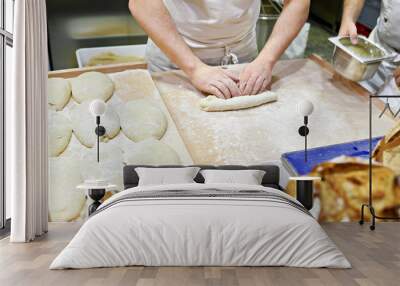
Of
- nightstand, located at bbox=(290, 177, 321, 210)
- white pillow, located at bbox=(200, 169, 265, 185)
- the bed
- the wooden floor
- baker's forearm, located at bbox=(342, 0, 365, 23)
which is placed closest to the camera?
the wooden floor

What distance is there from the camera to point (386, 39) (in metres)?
5.72

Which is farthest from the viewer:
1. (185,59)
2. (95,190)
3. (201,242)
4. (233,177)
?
(185,59)

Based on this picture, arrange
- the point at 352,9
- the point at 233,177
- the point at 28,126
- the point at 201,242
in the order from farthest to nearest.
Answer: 1. the point at 352,9
2. the point at 233,177
3. the point at 28,126
4. the point at 201,242

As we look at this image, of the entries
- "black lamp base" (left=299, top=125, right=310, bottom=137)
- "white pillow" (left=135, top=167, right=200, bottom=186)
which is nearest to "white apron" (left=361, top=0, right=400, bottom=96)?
"black lamp base" (left=299, top=125, right=310, bottom=137)

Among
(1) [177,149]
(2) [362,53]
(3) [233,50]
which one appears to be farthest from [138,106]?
(2) [362,53]

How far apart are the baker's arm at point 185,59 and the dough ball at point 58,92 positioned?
3.15 feet

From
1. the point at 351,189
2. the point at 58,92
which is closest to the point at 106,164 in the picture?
the point at 58,92

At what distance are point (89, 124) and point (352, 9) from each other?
2683 mm

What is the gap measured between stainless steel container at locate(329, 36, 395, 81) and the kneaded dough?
78 centimetres

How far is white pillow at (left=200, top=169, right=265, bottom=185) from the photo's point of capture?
207 inches

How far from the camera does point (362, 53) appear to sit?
555 centimetres

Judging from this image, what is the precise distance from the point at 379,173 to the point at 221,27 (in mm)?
1969

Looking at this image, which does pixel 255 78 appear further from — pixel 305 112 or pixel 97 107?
pixel 97 107

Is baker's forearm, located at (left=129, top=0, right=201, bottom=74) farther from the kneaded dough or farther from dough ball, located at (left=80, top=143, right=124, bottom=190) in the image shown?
dough ball, located at (left=80, top=143, right=124, bottom=190)
